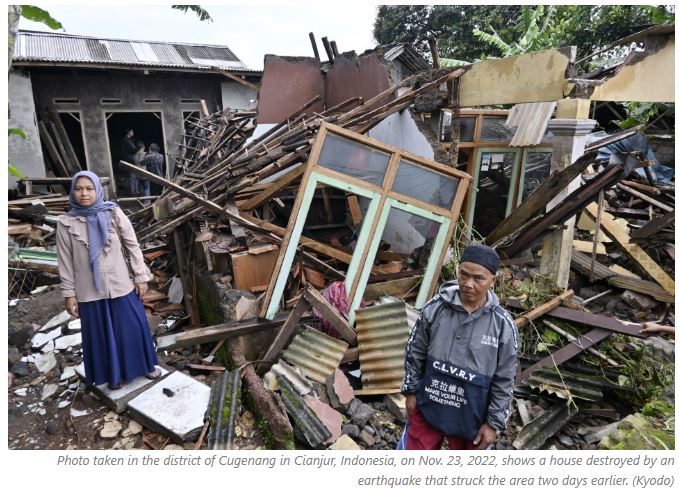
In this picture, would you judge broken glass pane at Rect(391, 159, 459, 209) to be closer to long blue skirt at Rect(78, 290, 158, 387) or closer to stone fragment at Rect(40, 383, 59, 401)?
long blue skirt at Rect(78, 290, 158, 387)

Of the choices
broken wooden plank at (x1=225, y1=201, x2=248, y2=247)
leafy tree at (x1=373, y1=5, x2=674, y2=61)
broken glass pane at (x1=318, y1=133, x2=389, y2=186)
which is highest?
leafy tree at (x1=373, y1=5, x2=674, y2=61)

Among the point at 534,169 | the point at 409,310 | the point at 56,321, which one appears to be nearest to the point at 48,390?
the point at 56,321

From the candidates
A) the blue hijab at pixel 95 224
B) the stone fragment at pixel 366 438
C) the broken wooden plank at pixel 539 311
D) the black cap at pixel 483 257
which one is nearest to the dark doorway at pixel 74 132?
the blue hijab at pixel 95 224

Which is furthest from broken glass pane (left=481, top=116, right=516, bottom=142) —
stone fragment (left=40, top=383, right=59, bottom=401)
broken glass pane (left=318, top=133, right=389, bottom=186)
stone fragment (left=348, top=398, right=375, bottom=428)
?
stone fragment (left=40, top=383, right=59, bottom=401)

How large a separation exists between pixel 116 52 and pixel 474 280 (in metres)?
12.6

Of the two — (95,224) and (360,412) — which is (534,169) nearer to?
(360,412)

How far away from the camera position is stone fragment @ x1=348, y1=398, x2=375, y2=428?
3.63 meters

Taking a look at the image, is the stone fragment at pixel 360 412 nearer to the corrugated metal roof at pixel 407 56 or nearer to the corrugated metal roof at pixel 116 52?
the corrugated metal roof at pixel 407 56

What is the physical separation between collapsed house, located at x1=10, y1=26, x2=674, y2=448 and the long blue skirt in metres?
0.21

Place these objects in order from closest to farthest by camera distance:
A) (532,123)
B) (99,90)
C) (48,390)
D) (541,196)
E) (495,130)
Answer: (48,390)
(541,196)
(532,123)
(495,130)
(99,90)

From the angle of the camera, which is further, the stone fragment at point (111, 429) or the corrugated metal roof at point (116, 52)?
the corrugated metal roof at point (116, 52)

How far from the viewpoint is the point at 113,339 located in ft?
11.3

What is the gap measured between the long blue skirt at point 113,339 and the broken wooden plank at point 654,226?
7973mm

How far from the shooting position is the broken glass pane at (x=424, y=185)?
461 cm
